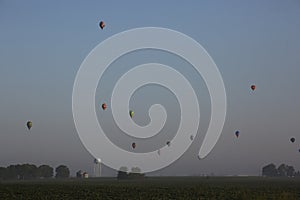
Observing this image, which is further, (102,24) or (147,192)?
(147,192)

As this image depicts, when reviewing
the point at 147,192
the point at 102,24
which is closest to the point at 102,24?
the point at 102,24

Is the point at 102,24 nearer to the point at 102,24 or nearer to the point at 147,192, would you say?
the point at 102,24

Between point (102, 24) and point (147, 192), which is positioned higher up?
point (102, 24)

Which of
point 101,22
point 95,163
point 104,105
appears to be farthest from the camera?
point 95,163

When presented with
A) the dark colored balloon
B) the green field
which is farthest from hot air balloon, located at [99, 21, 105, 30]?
the green field

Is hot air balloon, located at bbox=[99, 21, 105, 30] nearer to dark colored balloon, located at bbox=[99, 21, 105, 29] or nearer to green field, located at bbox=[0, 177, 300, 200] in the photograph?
dark colored balloon, located at bbox=[99, 21, 105, 29]

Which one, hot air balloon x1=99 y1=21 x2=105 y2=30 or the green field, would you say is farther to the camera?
hot air balloon x1=99 y1=21 x2=105 y2=30

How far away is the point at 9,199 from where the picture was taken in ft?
180

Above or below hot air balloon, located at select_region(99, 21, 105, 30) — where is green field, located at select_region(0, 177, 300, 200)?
below

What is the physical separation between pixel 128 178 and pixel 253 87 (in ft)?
436

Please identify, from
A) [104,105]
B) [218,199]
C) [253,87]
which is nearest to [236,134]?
[253,87]

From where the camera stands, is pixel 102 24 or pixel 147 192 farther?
pixel 147 192

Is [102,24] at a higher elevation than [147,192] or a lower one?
higher

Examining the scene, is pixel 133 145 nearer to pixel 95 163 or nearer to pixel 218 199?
pixel 218 199
